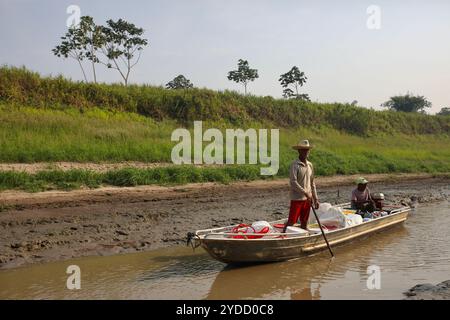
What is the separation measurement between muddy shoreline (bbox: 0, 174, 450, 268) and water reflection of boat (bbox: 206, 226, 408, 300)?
2.28 m

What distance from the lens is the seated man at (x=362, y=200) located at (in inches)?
424

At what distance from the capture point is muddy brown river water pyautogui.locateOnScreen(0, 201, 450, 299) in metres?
6.79

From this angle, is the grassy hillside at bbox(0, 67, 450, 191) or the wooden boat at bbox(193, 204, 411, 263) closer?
the wooden boat at bbox(193, 204, 411, 263)

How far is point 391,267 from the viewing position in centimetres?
820

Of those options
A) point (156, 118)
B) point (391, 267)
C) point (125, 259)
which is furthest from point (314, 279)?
point (156, 118)

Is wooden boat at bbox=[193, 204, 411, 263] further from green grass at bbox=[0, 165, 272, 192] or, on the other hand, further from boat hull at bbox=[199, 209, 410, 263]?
green grass at bbox=[0, 165, 272, 192]

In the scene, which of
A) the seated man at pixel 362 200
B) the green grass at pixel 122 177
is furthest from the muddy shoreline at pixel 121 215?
the seated man at pixel 362 200

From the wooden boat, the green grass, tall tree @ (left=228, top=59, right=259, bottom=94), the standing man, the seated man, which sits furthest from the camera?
tall tree @ (left=228, top=59, right=259, bottom=94)

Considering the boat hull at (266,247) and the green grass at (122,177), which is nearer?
the boat hull at (266,247)

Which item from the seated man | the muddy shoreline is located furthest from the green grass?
the seated man

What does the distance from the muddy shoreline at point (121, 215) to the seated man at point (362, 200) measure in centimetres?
199

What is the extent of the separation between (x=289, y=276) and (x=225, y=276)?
3.28 ft

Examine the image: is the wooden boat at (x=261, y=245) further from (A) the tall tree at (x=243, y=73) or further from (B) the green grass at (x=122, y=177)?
(A) the tall tree at (x=243, y=73)
